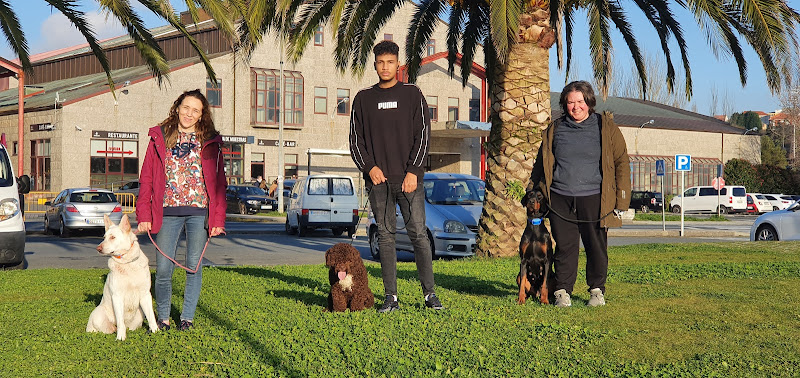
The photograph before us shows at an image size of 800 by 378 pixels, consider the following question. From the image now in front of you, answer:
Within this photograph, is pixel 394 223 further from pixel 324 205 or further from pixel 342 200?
pixel 342 200

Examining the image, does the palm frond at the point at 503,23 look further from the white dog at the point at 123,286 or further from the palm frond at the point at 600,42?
the white dog at the point at 123,286

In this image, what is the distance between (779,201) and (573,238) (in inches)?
1894

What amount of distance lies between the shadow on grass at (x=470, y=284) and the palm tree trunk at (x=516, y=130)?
3.25m

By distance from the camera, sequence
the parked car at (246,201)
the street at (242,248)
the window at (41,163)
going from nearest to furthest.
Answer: the street at (242,248)
the parked car at (246,201)
the window at (41,163)

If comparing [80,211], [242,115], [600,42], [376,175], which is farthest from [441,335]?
[242,115]

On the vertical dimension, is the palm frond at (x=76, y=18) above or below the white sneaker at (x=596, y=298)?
above

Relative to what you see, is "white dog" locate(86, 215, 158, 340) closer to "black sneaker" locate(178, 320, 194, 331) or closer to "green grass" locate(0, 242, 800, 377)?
"green grass" locate(0, 242, 800, 377)

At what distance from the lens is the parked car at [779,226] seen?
17.8 metres

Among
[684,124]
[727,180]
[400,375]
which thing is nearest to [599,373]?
[400,375]

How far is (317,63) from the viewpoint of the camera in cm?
5222

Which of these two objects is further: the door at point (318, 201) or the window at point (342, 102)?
the window at point (342, 102)

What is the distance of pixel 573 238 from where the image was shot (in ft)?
23.9

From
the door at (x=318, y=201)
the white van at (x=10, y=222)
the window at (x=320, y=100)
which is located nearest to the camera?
the white van at (x=10, y=222)

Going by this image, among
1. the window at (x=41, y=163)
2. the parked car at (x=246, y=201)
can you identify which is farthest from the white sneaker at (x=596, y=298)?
the window at (x=41, y=163)
